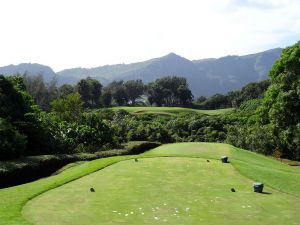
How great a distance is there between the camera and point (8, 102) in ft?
97.9

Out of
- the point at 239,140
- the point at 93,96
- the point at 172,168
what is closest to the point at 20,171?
the point at 172,168

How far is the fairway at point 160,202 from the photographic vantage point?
1172 cm

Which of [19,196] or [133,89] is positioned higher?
[133,89]

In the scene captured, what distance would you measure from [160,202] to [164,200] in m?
0.37

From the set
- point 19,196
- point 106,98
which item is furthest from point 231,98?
point 19,196

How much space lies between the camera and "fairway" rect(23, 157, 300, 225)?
11.7 meters

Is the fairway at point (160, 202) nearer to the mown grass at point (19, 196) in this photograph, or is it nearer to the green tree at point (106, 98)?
the mown grass at point (19, 196)

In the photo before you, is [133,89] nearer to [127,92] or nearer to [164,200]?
[127,92]

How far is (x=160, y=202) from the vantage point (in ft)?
45.2

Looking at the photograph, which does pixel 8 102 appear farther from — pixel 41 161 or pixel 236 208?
pixel 236 208

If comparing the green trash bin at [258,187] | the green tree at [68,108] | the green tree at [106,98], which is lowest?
the green trash bin at [258,187]

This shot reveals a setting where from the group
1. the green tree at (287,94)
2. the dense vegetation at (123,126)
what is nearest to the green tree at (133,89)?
the dense vegetation at (123,126)

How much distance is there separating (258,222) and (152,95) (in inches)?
5349

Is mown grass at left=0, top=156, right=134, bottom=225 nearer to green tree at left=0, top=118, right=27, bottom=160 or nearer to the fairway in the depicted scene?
the fairway
